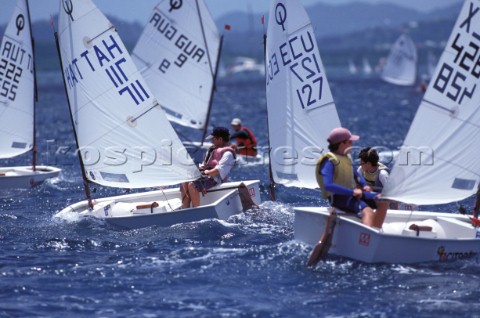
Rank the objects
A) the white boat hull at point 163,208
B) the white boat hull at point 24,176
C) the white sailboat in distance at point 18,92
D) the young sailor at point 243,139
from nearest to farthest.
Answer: the white boat hull at point 163,208, the white boat hull at point 24,176, the white sailboat in distance at point 18,92, the young sailor at point 243,139

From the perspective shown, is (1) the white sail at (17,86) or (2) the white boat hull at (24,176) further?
(1) the white sail at (17,86)

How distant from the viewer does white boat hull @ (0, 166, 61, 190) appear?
1544 centimetres

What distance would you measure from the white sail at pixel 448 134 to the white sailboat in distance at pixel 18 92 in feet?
27.7

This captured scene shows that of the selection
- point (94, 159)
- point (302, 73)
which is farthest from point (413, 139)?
point (94, 159)

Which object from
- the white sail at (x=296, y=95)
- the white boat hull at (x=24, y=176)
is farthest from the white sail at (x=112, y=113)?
the white boat hull at (x=24, y=176)

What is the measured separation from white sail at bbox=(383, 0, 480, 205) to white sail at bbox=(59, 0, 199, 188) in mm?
3495

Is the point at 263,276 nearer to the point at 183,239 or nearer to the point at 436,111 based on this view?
the point at 183,239

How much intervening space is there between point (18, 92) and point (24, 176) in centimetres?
186

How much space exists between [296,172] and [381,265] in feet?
10.4

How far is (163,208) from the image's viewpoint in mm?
12383

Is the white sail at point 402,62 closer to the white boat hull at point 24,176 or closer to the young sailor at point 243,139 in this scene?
the young sailor at point 243,139

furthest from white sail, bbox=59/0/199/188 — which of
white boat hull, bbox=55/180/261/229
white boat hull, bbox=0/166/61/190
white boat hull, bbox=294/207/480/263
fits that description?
white boat hull, bbox=0/166/61/190

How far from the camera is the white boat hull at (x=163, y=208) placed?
11.5 meters

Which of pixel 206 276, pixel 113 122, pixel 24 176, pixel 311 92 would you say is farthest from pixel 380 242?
pixel 24 176
